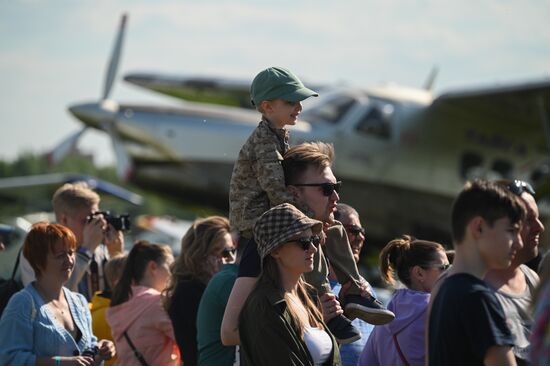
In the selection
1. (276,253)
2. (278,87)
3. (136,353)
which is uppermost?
(278,87)

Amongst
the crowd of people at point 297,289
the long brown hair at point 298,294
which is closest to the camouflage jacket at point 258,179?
the crowd of people at point 297,289

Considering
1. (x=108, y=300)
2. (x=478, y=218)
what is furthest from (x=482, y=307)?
(x=108, y=300)

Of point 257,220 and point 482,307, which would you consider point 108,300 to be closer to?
point 257,220

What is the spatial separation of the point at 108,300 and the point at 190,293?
2.82ft

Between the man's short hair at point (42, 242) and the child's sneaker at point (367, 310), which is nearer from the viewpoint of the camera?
the child's sneaker at point (367, 310)

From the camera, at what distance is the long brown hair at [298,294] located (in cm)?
393

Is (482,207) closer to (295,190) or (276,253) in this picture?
(276,253)

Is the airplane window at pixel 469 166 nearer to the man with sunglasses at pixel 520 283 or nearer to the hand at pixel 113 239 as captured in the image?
the hand at pixel 113 239

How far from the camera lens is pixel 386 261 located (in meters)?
5.14

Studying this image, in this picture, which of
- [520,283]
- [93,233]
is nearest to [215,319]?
[93,233]

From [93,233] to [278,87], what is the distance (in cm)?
245

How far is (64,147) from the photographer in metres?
21.1

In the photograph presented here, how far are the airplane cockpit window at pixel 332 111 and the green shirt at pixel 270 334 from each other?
1476 cm

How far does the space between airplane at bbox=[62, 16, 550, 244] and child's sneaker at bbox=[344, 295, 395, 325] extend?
13.3 m
